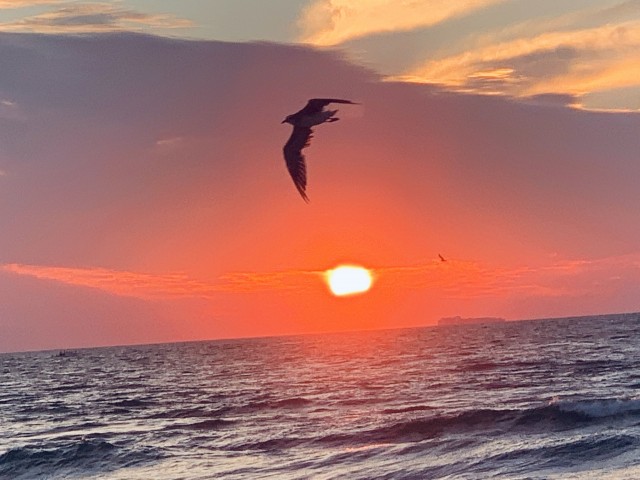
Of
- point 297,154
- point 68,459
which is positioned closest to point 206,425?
point 68,459

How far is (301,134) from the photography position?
11820mm

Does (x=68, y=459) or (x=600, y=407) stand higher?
(x=68, y=459)

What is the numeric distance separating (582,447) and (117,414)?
58.8 feet

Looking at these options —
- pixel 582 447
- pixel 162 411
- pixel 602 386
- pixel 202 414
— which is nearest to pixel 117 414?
pixel 162 411

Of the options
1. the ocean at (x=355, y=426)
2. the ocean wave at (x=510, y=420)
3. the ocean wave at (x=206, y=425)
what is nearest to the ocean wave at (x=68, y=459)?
the ocean at (x=355, y=426)

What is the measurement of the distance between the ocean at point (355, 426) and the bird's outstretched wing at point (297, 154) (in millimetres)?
6434

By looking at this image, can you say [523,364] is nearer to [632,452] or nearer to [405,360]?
[405,360]

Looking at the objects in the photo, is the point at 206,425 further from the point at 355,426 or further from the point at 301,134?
the point at 301,134

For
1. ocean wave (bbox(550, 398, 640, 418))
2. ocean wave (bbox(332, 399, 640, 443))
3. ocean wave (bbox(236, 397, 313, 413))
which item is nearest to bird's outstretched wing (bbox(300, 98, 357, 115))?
ocean wave (bbox(332, 399, 640, 443))

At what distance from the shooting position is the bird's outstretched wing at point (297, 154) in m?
11.8

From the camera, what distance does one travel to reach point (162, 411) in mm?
30438

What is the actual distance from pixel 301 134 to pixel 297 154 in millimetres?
296

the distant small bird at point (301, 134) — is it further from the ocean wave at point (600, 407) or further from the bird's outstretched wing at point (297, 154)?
the ocean wave at point (600, 407)

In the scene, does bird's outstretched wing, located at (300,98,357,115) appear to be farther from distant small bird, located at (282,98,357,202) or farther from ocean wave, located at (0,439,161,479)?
ocean wave, located at (0,439,161,479)
